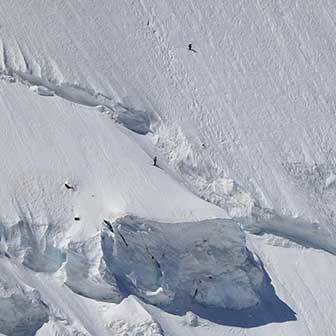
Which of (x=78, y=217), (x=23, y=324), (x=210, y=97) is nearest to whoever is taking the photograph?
(x=23, y=324)

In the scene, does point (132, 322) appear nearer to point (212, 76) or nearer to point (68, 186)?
point (68, 186)

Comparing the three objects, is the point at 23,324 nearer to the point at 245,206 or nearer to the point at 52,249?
the point at 52,249

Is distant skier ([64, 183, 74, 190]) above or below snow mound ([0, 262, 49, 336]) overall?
above

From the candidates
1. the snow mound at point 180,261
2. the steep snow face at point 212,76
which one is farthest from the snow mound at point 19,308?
the steep snow face at point 212,76

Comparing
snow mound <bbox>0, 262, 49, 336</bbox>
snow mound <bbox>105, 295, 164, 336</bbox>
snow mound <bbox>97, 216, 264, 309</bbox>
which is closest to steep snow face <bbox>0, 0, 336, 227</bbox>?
snow mound <bbox>97, 216, 264, 309</bbox>

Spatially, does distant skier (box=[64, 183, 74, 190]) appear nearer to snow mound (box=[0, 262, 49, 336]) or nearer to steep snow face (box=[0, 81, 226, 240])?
steep snow face (box=[0, 81, 226, 240])

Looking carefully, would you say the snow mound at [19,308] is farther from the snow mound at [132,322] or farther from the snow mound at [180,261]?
the snow mound at [180,261]

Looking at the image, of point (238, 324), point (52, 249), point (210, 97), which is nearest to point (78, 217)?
point (52, 249)

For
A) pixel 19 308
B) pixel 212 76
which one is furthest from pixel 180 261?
pixel 212 76
